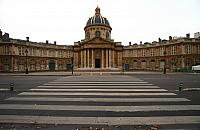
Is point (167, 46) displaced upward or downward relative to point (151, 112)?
upward

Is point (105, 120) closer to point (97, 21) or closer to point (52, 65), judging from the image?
point (97, 21)

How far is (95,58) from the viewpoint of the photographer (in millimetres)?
59875

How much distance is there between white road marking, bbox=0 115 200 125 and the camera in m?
6.20

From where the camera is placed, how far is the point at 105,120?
641cm

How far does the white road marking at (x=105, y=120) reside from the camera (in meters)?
6.20

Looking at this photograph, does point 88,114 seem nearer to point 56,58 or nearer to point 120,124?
point 120,124

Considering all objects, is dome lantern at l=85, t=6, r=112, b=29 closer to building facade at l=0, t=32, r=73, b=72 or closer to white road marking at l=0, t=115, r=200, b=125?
building facade at l=0, t=32, r=73, b=72

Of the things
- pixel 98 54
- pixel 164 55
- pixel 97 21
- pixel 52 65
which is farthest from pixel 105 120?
pixel 52 65

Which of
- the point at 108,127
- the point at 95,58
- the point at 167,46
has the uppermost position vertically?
the point at 167,46

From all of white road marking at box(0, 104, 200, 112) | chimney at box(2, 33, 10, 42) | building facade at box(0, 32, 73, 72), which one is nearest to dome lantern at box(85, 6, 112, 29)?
building facade at box(0, 32, 73, 72)

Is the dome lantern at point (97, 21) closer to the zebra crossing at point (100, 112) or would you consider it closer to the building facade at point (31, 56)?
the building facade at point (31, 56)

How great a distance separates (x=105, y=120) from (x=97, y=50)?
53.8m

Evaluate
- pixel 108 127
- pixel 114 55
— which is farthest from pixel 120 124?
pixel 114 55

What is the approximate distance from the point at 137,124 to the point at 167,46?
6168 centimetres
